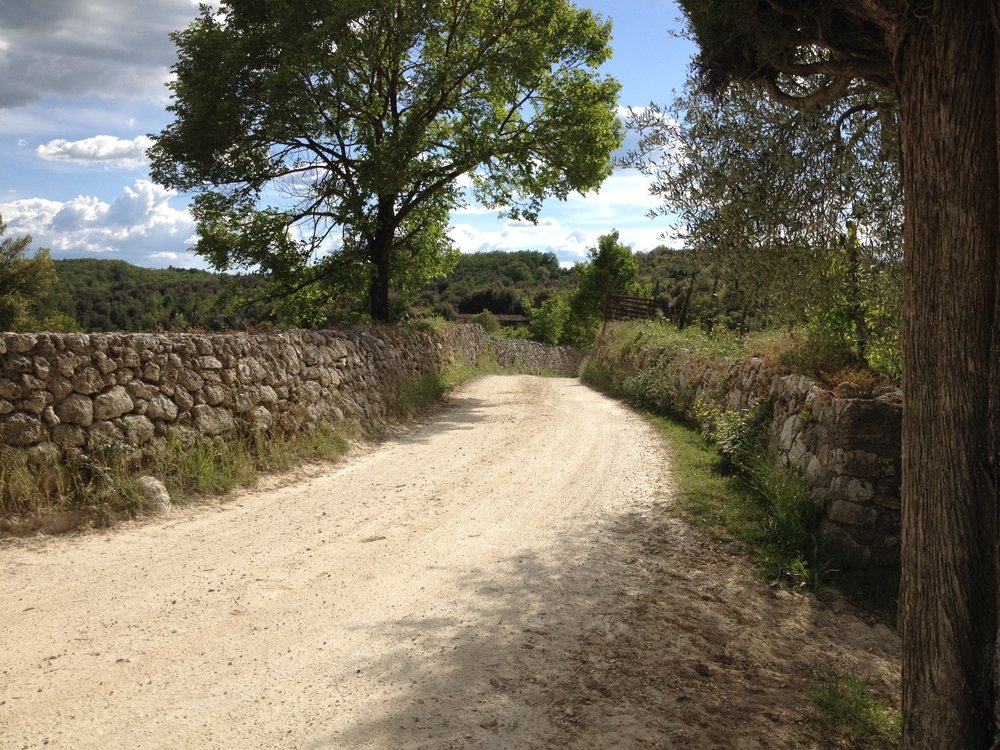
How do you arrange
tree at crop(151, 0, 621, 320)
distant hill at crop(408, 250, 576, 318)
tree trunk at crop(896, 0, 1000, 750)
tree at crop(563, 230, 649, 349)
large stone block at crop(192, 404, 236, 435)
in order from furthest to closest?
distant hill at crop(408, 250, 576, 318)
tree at crop(563, 230, 649, 349)
tree at crop(151, 0, 621, 320)
large stone block at crop(192, 404, 236, 435)
tree trunk at crop(896, 0, 1000, 750)

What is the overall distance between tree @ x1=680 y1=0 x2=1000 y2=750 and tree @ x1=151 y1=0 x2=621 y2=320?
43.7 ft

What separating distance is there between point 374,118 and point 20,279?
70.3 ft

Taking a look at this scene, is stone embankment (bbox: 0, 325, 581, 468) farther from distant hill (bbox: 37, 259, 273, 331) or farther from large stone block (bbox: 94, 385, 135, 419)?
distant hill (bbox: 37, 259, 273, 331)

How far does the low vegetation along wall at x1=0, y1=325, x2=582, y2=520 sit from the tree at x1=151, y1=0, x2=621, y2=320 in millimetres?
5482

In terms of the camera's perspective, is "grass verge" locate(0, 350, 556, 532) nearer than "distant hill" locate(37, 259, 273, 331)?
Yes

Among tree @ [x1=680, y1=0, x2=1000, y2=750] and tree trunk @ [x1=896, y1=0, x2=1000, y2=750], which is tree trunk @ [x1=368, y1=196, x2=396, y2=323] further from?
tree trunk @ [x1=896, y1=0, x2=1000, y2=750]

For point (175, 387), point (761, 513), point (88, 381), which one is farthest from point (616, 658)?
point (175, 387)

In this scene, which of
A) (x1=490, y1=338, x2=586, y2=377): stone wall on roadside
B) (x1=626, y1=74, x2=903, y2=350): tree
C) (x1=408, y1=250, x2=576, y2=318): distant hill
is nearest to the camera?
(x1=626, y1=74, x2=903, y2=350): tree

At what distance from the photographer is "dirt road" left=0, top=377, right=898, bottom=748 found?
3.91m

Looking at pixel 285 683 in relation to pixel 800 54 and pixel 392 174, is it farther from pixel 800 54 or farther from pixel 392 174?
pixel 392 174

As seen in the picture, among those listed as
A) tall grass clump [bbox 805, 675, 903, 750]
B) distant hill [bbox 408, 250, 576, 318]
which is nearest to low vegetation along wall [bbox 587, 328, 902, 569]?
tall grass clump [bbox 805, 675, 903, 750]

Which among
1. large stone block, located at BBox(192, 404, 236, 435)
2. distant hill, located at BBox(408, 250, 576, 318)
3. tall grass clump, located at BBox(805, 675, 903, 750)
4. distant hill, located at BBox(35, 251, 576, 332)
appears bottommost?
tall grass clump, located at BBox(805, 675, 903, 750)

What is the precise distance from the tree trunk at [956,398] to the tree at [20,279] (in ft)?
108

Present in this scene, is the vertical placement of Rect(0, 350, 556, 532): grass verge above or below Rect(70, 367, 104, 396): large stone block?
below
